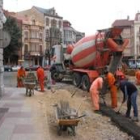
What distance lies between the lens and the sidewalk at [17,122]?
9820 millimetres

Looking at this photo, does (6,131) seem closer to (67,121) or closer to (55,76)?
(67,121)

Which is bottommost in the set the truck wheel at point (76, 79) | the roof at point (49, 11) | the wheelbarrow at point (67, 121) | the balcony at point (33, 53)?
the wheelbarrow at point (67, 121)

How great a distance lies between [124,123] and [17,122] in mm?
3578

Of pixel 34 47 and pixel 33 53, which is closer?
pixel 33 53

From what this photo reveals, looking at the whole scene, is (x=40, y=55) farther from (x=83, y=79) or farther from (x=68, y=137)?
(x=68, y=137)

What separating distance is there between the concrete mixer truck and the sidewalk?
725cm

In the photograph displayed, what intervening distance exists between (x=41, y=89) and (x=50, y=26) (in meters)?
76.8

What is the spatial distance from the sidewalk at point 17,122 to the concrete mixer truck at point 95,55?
725cm

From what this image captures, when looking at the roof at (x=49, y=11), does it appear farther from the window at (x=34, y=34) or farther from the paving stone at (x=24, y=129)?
the paving stone at (x=24, y=129)

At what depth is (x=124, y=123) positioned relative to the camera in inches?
516

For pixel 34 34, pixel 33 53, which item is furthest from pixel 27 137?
pixel 34 34

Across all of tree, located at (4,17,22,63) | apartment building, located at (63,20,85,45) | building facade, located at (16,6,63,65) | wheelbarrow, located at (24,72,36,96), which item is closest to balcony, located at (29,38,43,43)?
building facade, located at (16,6,63,65)

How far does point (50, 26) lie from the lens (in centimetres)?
9844

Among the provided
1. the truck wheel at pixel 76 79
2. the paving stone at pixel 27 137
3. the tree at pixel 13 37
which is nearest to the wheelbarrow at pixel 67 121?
the paving stone at pixel 27 137
